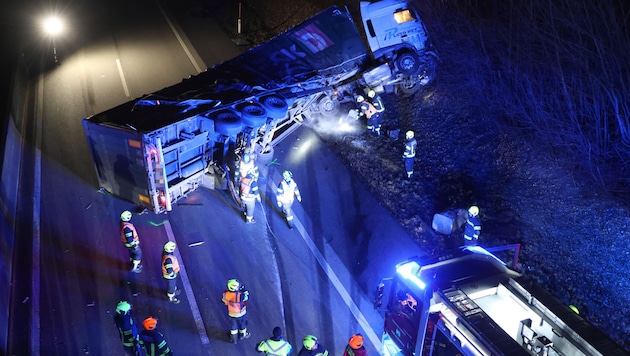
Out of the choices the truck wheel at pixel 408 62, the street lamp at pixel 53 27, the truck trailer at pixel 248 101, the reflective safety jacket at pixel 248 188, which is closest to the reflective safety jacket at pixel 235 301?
the reflective safety jacket at pixel 248 188

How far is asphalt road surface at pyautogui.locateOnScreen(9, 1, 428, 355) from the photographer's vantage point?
7.62 meters

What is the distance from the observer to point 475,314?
214 inches

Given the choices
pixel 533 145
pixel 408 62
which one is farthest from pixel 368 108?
pixel 533 145

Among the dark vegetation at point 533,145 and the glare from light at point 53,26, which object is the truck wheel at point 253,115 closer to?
the dark vegetation at point 533,145

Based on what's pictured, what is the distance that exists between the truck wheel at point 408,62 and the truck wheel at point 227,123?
4.90m

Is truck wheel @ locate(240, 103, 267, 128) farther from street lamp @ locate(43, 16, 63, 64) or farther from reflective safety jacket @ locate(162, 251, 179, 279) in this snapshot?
street lamp @ locate(43, 16, 63, 64)

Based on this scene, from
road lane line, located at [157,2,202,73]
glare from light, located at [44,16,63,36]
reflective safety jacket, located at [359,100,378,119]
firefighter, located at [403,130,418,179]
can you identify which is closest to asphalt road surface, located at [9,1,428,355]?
firefighter, located at [403,130,418,179]

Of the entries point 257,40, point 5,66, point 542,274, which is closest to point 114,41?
point 5,66

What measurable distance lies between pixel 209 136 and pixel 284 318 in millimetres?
3700

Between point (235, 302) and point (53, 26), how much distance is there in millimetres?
16580

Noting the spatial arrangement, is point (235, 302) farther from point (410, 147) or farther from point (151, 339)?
point (410, 147)

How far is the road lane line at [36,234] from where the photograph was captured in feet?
24.2

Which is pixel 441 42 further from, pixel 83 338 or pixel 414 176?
pixel 83 338

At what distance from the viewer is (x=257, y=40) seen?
58.5ft
